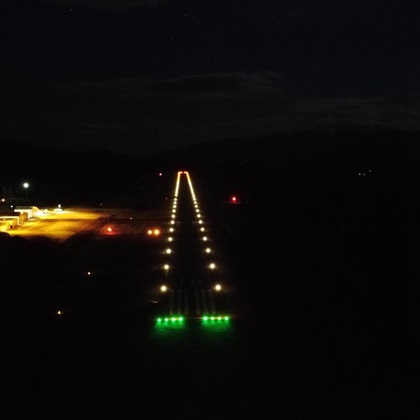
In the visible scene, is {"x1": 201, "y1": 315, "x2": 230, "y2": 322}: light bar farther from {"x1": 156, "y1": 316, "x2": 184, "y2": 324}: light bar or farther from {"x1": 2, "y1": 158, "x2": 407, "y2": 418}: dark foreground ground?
{"x1": 156, "y1": 316, "x2": 184, "y2": 324}: light bar

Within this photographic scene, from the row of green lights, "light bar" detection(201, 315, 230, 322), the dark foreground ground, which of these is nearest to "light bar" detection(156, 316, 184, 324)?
the row of green lights

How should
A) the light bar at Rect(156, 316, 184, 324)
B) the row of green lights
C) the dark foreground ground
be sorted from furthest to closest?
the row of green lights
the light bar at Rect(156, 316, 184, 324)
the dark foreground ground

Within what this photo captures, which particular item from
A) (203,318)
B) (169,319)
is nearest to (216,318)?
(203,318)

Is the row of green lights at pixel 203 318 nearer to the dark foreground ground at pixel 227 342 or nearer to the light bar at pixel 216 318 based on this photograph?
the light bar at pixel 216 318

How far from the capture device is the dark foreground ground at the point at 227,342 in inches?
611

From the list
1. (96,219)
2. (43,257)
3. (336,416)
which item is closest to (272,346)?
(336,416)

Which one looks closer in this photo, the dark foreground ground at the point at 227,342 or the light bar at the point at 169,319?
the dark foreground ground at the point at 227,342

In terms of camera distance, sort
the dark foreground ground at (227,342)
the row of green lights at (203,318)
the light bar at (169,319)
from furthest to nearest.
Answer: the row of green lights at (203,318), the light bar at (169,319), the dark foreground ground at (227,342)

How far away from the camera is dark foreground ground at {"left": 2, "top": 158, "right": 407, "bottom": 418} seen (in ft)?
50.9

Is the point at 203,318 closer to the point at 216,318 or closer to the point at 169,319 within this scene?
the point at 216,318

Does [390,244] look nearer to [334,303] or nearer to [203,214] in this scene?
[334,303]

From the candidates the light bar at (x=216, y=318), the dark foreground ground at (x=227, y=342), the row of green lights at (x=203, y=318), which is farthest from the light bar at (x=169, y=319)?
the light bar at (x=216, y=318)

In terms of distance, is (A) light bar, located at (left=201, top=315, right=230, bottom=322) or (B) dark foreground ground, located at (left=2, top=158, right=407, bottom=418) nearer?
(B) dark foreground ground, located at (left=2, top=158, right=407, bottom=418)

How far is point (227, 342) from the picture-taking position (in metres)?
21.4
